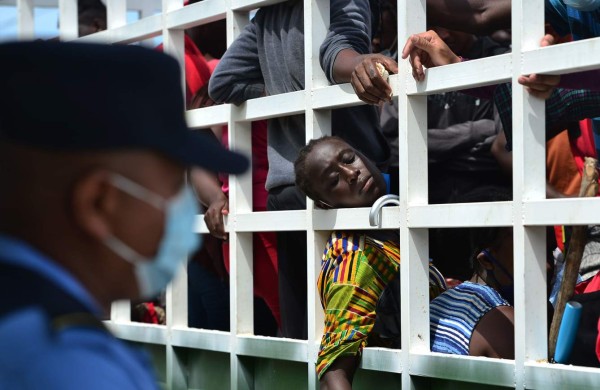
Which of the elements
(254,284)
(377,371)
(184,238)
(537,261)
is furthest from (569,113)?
(184,238)

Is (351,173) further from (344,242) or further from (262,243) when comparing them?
(262,243)

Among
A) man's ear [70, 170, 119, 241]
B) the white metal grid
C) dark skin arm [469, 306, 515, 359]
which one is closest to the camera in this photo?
man's ear [70, 170, 119, 241]

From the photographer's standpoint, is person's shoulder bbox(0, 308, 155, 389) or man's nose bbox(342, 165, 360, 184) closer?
person's shoulder bbox(0, 308, 155, 389)

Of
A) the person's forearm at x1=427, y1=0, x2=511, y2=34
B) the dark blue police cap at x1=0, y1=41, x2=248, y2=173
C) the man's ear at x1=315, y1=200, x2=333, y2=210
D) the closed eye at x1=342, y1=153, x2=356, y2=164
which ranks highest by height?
the person's forearm at x1=427, y1=0, x2=511, y2=34

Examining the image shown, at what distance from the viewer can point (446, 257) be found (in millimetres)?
5477

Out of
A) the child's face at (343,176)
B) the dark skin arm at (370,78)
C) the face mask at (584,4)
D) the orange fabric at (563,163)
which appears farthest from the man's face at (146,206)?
the orange fabric at (563,163)

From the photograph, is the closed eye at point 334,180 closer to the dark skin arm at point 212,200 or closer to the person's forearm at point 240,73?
the person's forearm at point 240,73

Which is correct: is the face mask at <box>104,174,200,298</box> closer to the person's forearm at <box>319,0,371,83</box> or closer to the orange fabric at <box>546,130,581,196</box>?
the person's forearm at <box>319,0,371,83</box>

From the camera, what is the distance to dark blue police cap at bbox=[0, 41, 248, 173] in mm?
1557

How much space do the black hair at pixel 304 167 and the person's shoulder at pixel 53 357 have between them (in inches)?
124

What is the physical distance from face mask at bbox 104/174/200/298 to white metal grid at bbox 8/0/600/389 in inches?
85.9

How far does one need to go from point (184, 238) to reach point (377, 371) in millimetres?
2822

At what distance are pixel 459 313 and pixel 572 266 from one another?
462 mm

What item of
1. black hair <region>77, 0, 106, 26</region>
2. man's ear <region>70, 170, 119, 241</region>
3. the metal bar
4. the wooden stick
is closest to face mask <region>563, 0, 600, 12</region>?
the wooden stick
